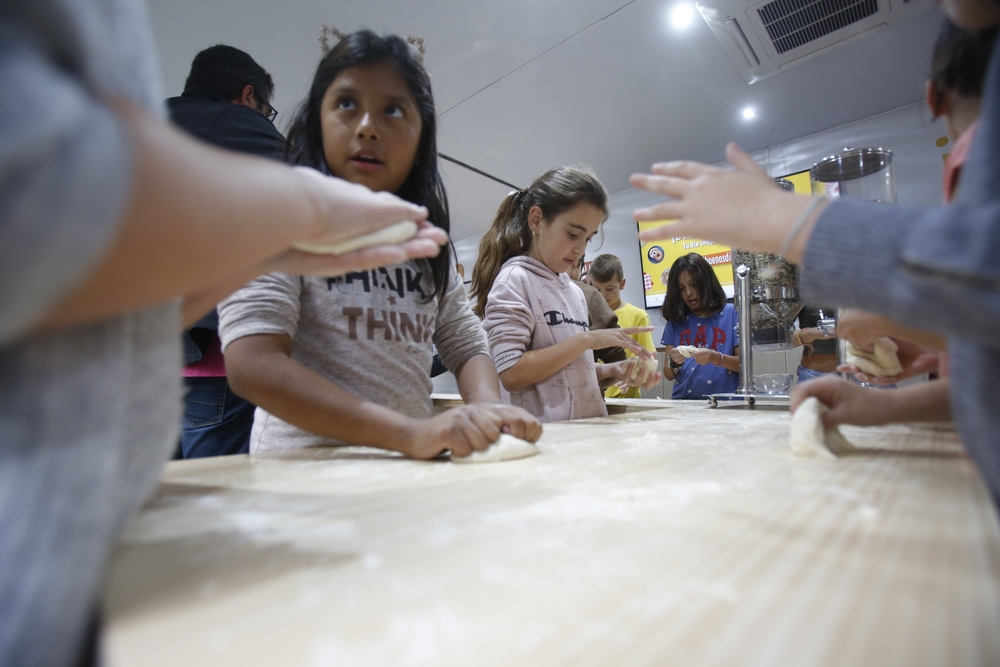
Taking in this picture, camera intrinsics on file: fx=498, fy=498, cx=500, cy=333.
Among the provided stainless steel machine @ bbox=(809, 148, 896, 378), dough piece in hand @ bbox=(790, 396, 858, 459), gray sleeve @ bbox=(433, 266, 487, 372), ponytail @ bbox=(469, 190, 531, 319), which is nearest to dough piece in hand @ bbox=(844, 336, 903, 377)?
stainless steel machine @ bbox=(809, 148, 896, 378)

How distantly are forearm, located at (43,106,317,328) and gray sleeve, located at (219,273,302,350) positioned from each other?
55 cm

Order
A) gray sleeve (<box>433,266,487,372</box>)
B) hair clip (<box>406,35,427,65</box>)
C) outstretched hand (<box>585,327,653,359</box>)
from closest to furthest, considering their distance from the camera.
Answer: hair clip (<box>406,35,427,65</box>)
gray sleeve (<box>433,266,487,372</box>)
outstretched hand (<box>585,327,653,359</box>)

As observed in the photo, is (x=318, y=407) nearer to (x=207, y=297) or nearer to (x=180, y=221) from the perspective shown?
(x=207, y=297)

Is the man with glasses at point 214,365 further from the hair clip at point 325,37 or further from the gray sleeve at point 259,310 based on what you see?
the gray sleeve at point 259,310

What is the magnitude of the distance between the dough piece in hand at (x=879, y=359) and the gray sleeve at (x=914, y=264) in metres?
0.66

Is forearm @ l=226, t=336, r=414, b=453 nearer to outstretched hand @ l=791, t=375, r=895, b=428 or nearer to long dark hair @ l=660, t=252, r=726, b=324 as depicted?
outstretched hand @ l=791, t=375, r=895, b=428

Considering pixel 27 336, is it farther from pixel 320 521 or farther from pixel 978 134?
pixel 978 134

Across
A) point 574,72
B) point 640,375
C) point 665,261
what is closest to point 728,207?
point 640,375

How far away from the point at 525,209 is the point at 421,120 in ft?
2.26

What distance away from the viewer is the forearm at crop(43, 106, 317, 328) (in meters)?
0.23

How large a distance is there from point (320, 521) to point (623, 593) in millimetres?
257

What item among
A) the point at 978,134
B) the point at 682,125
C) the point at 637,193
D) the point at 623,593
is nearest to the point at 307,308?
the point at 623,593

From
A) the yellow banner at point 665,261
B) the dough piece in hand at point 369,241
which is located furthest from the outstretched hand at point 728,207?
the yellow banner at point 665,261

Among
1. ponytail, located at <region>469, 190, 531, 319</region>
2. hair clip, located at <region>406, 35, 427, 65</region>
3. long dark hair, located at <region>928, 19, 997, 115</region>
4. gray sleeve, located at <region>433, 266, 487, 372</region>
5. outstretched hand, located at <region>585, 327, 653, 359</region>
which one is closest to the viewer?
long dark hair, located at <region>928, 19, 997, 115</region>
